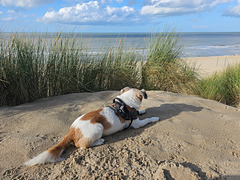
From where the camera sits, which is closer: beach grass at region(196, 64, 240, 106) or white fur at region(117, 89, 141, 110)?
white fur at region(117, 89, 141, 110)

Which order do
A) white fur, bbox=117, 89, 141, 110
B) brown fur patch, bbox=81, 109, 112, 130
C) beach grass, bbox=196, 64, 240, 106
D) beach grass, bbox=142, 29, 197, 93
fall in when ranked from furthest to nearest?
beach grass, bbox=142, 29, 197, 93
beach grass, bbox=196, 64, 240, 106
white fur, bbox=117, 89, 141, 110
brown fur patch, bbox=81, 109, 112, 130

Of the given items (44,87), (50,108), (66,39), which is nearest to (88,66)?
(66,39)

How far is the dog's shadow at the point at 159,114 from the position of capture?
3068 mm

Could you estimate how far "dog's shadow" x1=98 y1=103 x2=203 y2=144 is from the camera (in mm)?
3068

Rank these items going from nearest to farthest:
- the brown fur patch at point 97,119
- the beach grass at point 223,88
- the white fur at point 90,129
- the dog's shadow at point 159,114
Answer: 1. the white fur at point 90,129
2. the brown fur patch at point 97,119
3. the dog's shadow at point 159,114
4. the beach grass at point 223,88

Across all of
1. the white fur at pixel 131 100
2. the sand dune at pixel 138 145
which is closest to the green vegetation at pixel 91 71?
the sand dune at pixel 138 145

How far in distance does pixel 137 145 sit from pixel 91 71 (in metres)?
3.26

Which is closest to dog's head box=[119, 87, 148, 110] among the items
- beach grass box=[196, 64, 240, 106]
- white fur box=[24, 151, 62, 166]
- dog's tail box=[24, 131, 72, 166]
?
dog's tail box=[24, 131, 72, 166]

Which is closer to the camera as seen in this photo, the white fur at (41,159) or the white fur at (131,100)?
the white fur at (41,159)

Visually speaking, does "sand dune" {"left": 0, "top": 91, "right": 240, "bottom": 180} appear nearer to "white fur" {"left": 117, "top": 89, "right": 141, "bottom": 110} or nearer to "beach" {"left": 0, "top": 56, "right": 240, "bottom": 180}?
"beach" {"left": 0, "top": 56, "right": 240, "bottom": 180}

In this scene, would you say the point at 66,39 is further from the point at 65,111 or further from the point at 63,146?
the point at 63,146

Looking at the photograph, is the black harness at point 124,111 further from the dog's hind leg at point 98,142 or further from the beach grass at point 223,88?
the beach grass at point 223,88

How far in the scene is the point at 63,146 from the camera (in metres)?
2.57

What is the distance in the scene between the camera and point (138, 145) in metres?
2.79
